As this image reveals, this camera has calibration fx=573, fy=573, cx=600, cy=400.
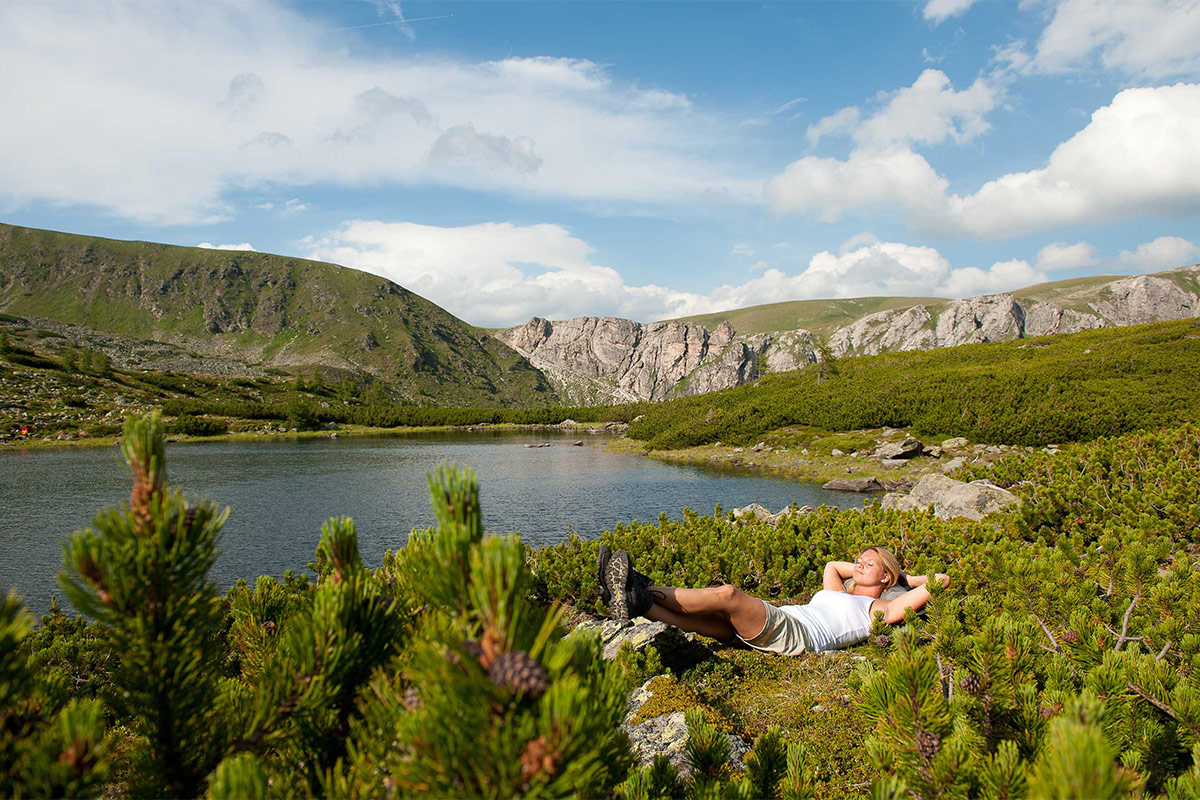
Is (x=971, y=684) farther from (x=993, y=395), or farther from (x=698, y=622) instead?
(x=993, y=395)

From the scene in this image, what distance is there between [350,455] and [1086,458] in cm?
5425

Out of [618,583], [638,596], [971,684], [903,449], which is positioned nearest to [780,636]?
[638,596]

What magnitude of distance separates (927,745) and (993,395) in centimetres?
4263

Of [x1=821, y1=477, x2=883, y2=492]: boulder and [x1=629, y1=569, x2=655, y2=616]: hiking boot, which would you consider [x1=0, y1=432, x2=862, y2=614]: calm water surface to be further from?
[x1=629, y1=569, x2=655, y2=616]: hiking boot

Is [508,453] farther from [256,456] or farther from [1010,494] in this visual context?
[1010,494]

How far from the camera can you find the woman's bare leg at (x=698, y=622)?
6.58 metres

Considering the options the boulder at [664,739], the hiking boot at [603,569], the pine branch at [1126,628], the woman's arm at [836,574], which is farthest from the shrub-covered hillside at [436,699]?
the woman's arm at [836,574]

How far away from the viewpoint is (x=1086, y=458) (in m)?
11.1

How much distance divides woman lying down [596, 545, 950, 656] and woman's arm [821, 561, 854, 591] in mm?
292

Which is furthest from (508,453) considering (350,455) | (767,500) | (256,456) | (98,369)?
(98,369)

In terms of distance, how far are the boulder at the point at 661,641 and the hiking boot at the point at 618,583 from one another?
704 millimetres

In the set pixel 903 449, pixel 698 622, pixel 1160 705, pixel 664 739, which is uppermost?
pixel 1160 705

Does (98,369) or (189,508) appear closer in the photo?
(189,508)

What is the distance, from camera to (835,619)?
7.27 m
